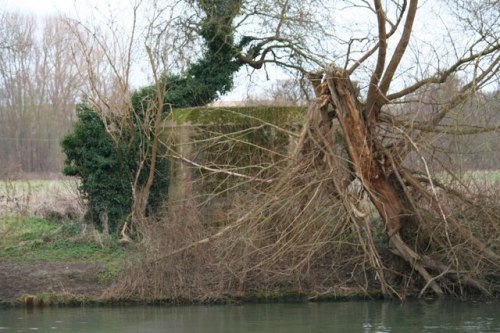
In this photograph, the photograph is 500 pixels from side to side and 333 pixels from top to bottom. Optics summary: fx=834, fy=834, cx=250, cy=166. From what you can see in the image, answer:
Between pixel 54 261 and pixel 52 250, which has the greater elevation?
pixel 52 250

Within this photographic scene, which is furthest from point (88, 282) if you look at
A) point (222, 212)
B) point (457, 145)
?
point (457, 145)

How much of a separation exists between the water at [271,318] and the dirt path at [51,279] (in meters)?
0.61

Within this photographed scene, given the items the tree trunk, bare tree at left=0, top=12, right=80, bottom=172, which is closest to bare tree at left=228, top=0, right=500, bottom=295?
the tree trunk

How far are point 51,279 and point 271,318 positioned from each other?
15.6 feet

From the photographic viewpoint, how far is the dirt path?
51.1 feet

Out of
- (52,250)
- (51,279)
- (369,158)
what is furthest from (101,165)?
(369,158)

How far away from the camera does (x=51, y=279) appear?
632 inches

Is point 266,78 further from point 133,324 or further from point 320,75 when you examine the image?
point 133,324

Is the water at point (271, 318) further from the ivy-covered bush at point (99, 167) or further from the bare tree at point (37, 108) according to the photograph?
the bare tree at point (37, 108)

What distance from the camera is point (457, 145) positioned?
15.7 meters

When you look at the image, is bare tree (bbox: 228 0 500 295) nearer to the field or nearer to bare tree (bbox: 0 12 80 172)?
the field

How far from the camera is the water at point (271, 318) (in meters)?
12.8

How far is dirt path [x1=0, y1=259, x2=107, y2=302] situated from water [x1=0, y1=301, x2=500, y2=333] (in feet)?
2.00

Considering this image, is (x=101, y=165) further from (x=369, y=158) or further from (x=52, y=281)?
(x=369, y=158)
